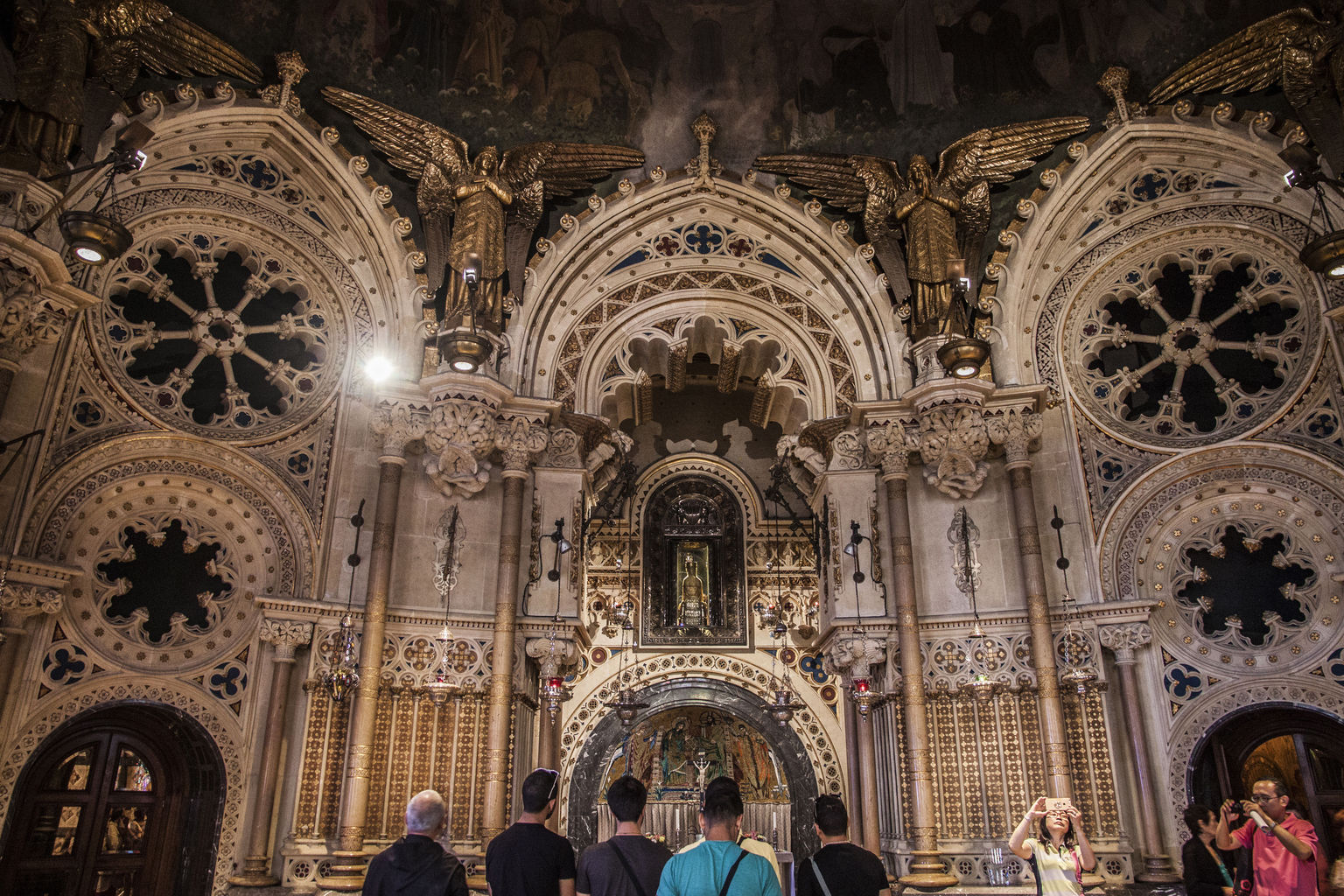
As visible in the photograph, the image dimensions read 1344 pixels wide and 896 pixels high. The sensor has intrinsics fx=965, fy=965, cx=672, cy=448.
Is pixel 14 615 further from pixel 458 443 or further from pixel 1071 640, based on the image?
pixel 1071 640

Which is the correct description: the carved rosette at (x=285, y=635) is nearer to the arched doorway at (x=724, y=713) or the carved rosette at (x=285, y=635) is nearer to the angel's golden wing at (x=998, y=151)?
the arched doorway at (x=724, y=713)

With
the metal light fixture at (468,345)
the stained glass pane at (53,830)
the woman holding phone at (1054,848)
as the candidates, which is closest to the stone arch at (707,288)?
the metal light fixture at (468,345)

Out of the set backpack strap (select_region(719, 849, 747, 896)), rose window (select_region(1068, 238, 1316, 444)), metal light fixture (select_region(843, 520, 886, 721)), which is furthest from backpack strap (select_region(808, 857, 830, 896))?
rose window (select_region(1068, 238, 1316, 444))

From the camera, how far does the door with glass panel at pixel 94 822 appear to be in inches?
338

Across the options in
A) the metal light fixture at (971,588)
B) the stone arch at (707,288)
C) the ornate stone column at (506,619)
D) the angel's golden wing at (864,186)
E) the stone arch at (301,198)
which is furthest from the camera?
the angel's golden wing at (864,186)

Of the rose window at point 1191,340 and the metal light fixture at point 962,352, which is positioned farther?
the rose window at point 1191,340

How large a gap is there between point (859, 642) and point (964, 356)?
11.0ft

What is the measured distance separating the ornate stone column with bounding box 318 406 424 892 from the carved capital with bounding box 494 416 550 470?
35.5 inches

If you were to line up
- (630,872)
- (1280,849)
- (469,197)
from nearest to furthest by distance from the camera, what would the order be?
(630,872), (1280,849), (469,197)

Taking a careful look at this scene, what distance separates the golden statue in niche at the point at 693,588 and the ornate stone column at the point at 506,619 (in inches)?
157

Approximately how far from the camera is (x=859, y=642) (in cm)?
1070

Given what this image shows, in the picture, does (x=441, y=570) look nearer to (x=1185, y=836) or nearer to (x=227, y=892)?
(x=227, y=892)

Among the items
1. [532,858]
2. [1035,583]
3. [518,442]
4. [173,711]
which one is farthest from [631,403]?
[532,858]

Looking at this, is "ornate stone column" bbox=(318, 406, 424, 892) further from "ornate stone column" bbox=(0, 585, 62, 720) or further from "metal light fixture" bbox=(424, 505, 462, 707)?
"ornate stone column" bbox=(0, 585, 62, 720)
